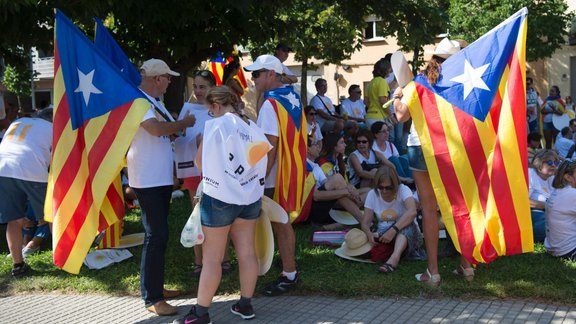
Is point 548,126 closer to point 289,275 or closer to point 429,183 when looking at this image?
point 429,183

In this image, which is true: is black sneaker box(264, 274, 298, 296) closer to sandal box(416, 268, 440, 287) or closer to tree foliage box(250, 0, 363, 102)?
sandal box(416, 268, 440, 287)

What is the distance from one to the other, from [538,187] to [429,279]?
2336 millimetres

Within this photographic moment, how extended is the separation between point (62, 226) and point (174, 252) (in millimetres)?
1629

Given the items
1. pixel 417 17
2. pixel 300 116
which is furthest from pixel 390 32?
pixel 300 116

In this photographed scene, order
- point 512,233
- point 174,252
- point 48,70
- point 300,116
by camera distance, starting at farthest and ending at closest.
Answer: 1. point 48,70
2. point 174,252
3. point 300,116
4. point 512,233

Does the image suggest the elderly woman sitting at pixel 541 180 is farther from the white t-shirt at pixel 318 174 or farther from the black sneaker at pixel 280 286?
the black sneaker at pixel 280 286

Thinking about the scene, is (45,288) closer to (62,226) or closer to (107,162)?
(62,226)

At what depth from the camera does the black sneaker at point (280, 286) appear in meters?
5.54

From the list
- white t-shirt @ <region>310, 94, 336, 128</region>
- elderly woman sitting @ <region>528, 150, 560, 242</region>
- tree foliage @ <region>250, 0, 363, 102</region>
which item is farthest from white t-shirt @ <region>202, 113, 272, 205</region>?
white t-shirt @ <region>310, 94, 336, 128</region>

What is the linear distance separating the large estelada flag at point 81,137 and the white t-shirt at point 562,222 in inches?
143

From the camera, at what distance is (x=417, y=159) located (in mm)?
5535

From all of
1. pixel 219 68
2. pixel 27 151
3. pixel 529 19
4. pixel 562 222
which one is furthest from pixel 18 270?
pixel 529 19

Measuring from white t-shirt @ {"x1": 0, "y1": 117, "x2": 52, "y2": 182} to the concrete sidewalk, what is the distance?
4.29 feet

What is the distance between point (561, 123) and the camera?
15.6 metres
